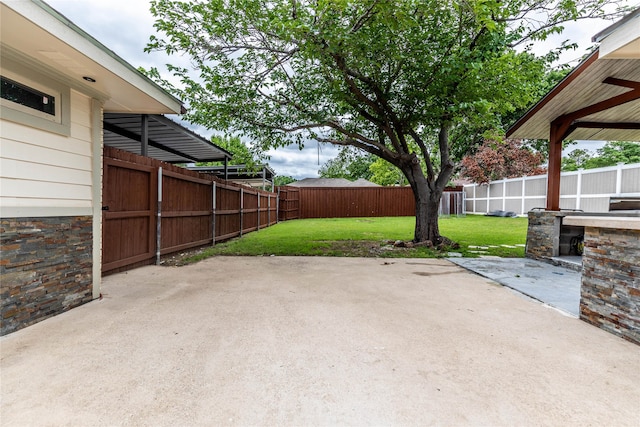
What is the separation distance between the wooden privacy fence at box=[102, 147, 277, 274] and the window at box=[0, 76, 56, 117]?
51.8 inches

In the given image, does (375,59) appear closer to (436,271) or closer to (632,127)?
(436,271)

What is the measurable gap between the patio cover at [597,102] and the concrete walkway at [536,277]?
54.4 inches

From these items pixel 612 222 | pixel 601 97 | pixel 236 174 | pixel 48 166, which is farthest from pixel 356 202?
pixel 48 166

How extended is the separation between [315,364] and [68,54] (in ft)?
10.4

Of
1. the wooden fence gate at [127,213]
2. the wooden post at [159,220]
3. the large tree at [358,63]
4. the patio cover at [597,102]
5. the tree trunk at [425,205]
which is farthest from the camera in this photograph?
the tree trunk at [425,205]

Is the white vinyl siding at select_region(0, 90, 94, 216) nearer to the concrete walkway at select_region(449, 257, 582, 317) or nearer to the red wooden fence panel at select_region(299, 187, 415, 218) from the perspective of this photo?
the concrete walkway at select_region(449, 257, 582, 317)

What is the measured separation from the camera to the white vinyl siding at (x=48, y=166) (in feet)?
7.86

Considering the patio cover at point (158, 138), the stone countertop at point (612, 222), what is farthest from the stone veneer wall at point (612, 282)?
the patio cover at point (158, 138)

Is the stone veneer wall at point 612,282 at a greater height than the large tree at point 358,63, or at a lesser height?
lesser

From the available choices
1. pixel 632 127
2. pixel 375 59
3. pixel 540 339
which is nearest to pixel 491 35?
pixel 375 59

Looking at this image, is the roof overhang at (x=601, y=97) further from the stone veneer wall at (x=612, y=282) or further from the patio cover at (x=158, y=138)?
the patio cover at (x=158, y=138)

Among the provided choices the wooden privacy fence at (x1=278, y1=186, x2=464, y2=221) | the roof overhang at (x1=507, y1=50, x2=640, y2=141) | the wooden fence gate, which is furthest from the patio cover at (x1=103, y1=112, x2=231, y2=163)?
the wooden privacy fence at (x1=278, y1=186, x2=464, y2=221)

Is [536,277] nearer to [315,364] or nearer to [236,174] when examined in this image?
[315,364]

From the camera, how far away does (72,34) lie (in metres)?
2.29
